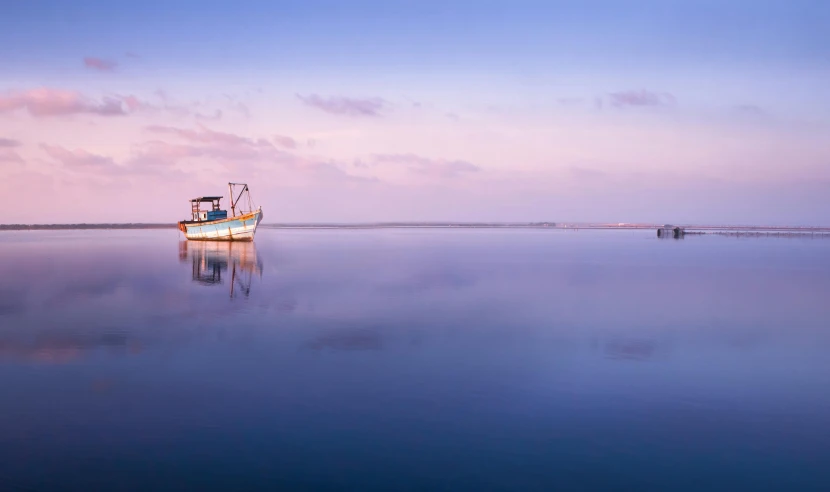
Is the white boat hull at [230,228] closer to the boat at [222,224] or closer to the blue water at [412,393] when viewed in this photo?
the boat at [222,224]

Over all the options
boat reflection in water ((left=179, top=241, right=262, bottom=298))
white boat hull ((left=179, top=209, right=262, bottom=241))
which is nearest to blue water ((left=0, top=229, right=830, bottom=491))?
boat reflection in water ((left=179, top=241, right=262, bottom=298))

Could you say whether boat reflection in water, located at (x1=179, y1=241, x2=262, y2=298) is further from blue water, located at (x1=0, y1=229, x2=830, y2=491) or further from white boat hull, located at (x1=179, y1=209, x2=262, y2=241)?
white boat hull, located at (x1=179, y1=209, x2=262, y2=241)

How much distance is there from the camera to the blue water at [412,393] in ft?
27.1

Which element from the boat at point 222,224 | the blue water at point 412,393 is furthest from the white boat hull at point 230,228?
the blue water at point 412,393

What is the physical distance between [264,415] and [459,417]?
11.5ft

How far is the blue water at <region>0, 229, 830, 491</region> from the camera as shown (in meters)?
8.27

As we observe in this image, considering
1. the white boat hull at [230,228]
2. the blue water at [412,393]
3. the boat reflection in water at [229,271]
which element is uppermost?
the white boat hull at [230,228]

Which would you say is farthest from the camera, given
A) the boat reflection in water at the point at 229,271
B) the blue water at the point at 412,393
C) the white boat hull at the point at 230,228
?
the white boat hull at the point at 230,228

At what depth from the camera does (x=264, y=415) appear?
1039 centimetres

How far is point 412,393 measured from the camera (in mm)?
11891

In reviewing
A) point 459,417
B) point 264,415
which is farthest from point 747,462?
point 264,415

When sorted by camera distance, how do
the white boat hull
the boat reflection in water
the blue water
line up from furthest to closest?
the white boat hull, the boat reflection in water, the blue water

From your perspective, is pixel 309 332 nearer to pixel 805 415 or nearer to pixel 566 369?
pixel 566 369

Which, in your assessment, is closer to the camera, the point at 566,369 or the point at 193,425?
the point at 193,425
